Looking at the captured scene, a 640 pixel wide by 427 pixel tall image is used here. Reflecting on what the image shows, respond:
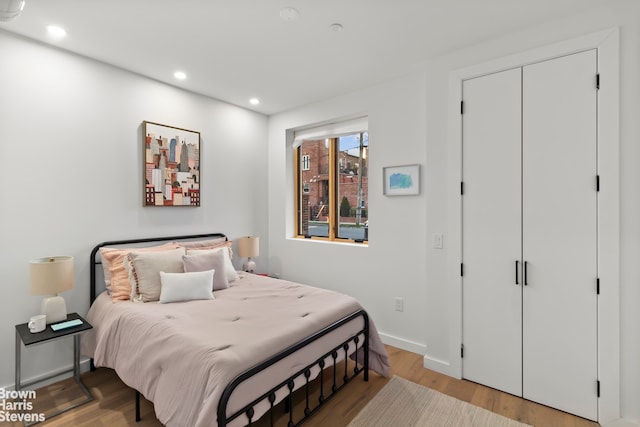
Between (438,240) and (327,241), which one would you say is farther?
(327,241)

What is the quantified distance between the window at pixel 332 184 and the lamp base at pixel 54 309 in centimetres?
266

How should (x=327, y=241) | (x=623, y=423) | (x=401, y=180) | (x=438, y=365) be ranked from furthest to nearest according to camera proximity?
(x=327, y=241) → (x=401, y=180) → (x=438, y=365) → (x=623, y=423)

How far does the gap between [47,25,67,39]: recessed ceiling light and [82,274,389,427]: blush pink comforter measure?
2062 millimetres

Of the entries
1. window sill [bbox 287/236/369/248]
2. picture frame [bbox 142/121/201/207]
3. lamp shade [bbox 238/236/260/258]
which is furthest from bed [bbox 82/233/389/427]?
Answer: window sill [bbox 287/236/369/248]

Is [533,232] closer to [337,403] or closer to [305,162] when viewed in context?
[337,403]

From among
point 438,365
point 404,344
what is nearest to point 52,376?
point 404,344

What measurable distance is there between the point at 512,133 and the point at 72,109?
3.55 metres

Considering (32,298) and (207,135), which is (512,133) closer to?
(207,135)

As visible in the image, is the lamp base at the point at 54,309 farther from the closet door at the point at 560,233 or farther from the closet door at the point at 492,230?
the closet door at the point at 560,233

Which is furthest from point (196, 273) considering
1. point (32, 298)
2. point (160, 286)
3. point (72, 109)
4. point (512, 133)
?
point (512, 133)

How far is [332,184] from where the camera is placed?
4023 millimetres

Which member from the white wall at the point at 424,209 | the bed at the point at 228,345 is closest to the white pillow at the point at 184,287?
the bed at the point at 228,345

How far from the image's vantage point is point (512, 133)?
237cm

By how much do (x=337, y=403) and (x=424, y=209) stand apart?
1797 mm
